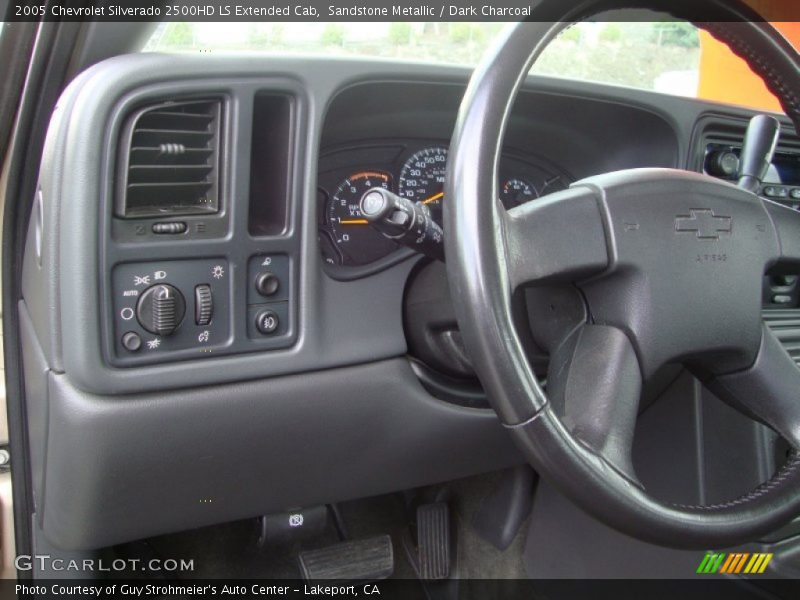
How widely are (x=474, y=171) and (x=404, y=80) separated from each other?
1.46 feet

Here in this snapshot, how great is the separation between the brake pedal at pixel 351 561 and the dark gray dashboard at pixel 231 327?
0.95 feet

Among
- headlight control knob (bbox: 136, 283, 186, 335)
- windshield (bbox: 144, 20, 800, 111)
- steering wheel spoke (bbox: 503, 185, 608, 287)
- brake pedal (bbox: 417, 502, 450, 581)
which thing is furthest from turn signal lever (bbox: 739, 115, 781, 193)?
brake pedal (bbox: 417, 502, 450, 581)

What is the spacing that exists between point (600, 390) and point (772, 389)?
0.94 ft

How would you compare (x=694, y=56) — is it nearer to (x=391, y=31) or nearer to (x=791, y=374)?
(x=391, y=31)

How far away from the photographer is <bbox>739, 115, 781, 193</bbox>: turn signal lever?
122cm

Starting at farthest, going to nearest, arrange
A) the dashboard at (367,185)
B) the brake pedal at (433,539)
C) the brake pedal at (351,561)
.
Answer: the brake pedal at (433,539) → the brake pedal at (351,561) → the dashboard at (367,185)

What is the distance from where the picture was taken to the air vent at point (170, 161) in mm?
1058

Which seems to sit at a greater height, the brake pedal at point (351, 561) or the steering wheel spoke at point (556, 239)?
the steering wheel spoke at point (556, 239)

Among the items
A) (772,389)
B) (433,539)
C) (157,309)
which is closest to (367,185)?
(157,309)

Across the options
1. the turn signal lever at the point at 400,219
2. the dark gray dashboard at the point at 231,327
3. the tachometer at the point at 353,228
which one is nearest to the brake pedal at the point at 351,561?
the dark gray dashboard at the point at 231,327

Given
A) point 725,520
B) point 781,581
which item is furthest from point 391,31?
point 781,581

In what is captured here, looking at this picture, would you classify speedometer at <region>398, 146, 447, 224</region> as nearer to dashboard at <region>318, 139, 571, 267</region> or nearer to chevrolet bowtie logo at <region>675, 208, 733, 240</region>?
dashboard at <region>318, 139, 571, 267</region>

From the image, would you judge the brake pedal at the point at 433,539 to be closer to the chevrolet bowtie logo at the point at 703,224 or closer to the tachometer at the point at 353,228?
the tachometer at the point at 353,228

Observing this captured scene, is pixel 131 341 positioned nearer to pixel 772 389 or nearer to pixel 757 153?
pixel 772 389
